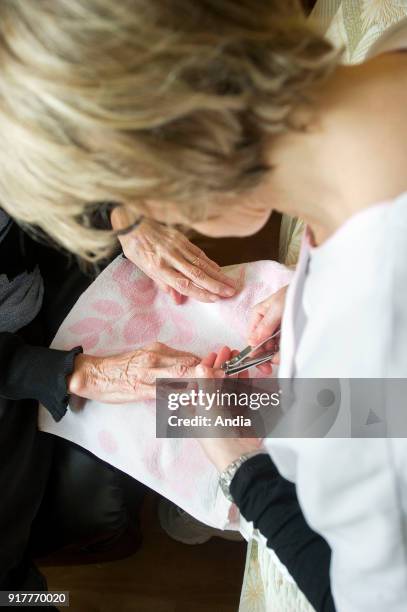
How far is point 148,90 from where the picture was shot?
0.42 m

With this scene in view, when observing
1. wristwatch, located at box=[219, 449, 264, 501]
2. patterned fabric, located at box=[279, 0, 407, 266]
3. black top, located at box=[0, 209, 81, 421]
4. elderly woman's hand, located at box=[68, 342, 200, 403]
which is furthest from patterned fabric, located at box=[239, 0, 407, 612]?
black top, located at box=[0, 209, 81, 421]

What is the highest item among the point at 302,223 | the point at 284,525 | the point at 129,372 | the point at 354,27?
the point at 354,27

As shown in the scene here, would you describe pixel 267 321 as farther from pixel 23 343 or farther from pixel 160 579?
pixel 160 579

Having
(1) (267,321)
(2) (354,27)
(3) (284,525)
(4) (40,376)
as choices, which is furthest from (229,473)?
(2) (354,27)

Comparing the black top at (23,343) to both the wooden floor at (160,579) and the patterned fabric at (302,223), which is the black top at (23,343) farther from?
the wooden floor at (160,579)

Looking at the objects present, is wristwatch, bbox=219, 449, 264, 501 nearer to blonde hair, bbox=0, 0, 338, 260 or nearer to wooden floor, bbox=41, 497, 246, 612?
blonde hair, bbox=0, 0, 338, 260

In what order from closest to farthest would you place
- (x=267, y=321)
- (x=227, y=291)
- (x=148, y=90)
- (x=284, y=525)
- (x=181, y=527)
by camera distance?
(x=148, y=90) < (x=284, y=525) < (x=267, y=321) < (x=227, y=291) < (x=181, y=527)

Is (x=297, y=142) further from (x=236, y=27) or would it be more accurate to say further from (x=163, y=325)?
(x=163, y=325)

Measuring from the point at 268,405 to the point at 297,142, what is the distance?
1.31 ft

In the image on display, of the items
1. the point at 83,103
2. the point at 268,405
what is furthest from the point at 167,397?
the point at 83,103

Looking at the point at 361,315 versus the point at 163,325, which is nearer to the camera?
the point at 361,315

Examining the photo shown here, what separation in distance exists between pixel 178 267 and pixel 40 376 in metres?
0.26

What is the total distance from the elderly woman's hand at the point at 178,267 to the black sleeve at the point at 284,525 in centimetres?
29

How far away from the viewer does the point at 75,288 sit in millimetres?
1047
